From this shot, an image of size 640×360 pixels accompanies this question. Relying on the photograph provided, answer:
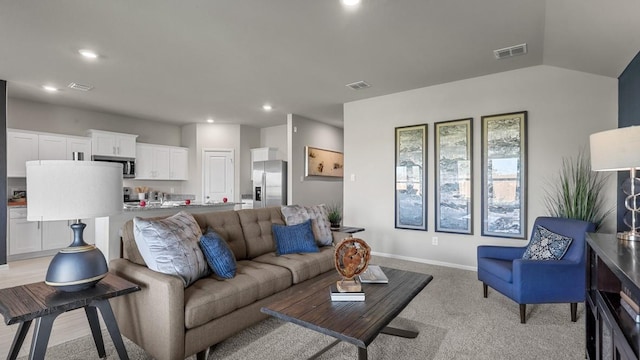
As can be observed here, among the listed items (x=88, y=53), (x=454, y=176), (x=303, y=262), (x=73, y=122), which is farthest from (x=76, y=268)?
(x=73, y=122)

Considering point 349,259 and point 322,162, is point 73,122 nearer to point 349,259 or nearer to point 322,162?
point 322,162

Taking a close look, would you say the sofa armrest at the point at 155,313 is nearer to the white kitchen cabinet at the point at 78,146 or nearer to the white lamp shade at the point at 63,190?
the white lamp shade at the point at 63,190

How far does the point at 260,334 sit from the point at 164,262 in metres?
0.89

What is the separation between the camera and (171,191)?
Result: 7277mm

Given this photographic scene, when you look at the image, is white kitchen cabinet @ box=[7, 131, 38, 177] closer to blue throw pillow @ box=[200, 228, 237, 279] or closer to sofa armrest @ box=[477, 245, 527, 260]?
blue throw pillow @ box=[200, 228, 237, 279]

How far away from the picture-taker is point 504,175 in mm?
3908

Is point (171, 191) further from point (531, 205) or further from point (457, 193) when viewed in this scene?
point (531, 205)

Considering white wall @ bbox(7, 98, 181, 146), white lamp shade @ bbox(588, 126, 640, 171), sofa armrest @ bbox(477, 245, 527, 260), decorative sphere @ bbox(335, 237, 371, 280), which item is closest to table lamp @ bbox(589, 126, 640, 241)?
white lamp shade @ bbox(588, 126, 640, 171)

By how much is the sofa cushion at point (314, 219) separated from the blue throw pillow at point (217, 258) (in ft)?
3.55

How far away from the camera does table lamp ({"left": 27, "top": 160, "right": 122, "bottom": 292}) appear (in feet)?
5.20

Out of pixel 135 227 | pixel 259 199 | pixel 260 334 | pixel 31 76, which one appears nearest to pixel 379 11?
pixel 135 227

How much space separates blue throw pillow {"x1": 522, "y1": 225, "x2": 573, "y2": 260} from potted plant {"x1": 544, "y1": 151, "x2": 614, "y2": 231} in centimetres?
67

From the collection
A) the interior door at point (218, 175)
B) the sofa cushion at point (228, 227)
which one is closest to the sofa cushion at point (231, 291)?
the sofa cushion at point (228, 227)

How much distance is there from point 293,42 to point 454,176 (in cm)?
276
